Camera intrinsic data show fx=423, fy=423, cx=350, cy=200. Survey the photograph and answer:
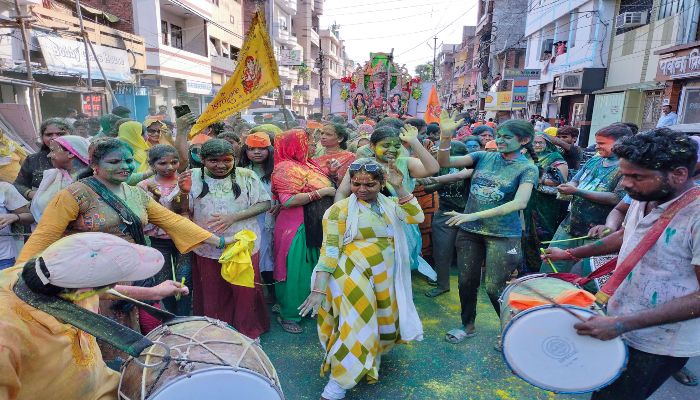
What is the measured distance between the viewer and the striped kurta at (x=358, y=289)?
3.03 metres

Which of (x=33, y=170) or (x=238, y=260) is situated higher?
(x=33, y=170)

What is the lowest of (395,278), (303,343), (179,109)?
(303,343)

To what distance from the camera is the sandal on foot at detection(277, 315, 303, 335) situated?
4.12 m

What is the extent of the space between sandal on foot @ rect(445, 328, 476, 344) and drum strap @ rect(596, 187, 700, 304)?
6.60 ft

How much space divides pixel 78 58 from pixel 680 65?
20.9m

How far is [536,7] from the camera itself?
2648cm

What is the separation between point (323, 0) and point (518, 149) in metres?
64.5

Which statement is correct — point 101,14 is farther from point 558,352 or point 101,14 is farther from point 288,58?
point 558,352

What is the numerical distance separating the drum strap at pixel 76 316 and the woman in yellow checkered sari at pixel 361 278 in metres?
1.42

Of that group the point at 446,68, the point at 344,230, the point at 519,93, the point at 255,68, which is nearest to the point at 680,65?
the point at 255,68

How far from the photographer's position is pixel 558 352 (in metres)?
2.08

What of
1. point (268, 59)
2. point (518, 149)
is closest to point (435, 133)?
point (268, 59)

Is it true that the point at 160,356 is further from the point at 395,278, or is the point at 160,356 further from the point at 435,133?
the point at 435,133

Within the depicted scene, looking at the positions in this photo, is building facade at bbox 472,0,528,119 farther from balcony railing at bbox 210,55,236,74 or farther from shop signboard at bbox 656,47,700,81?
shop signboard at bbox 656,47,700,81
